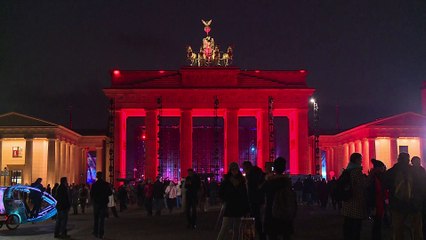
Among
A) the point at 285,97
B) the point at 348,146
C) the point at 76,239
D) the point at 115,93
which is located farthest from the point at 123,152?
the point at 76,239

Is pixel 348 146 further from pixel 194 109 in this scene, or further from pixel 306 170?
pixel 194 109

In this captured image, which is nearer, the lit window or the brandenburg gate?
the lit window

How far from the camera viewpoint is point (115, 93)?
66625mm

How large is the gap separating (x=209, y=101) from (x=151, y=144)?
321 inches

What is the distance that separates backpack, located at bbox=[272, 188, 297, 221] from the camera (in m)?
10.3

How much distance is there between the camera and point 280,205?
10.3 metres

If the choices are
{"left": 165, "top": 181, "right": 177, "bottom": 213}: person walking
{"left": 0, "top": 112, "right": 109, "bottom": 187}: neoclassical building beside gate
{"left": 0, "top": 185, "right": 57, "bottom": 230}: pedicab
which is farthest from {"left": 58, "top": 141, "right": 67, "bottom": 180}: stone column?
{"left": 0, "top": 185, "right": 57, "bottom": 230}: pedicab

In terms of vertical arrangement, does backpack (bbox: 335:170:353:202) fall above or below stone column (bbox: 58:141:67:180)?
below

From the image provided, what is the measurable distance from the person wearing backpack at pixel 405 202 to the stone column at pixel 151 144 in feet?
181

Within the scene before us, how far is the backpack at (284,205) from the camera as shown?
1030 centimetres

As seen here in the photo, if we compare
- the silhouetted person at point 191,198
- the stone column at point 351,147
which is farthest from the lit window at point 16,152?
the silhouetted person at point 191,198

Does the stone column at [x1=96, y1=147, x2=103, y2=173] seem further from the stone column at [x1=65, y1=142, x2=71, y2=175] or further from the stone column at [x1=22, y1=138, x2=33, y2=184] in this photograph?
the stone column at [x1=22, y1=138, x2=33, y2=184]

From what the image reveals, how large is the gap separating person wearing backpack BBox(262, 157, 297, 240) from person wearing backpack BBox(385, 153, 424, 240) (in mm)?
2403

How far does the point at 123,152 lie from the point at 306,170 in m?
20.8
